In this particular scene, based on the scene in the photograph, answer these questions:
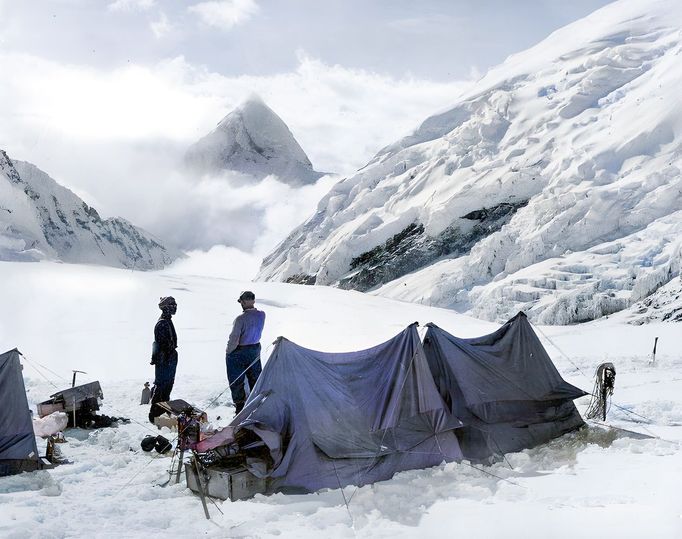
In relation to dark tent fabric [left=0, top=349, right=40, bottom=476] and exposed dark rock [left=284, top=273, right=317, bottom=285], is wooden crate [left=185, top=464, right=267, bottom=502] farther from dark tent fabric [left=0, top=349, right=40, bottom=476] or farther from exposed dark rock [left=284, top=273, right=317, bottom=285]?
exposed dark rock [left=284, top=273, right=317, bottom=285]

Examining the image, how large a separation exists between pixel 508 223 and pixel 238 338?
3161 centimetres

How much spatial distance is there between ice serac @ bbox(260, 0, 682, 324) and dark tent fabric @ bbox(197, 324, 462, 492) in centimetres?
2264

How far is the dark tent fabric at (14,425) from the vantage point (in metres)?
7.70

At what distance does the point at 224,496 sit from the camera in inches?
271

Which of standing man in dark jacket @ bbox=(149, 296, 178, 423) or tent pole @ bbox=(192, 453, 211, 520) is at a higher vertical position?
standing man in dark jacket @ bbox=(149, 296, 178, 423)

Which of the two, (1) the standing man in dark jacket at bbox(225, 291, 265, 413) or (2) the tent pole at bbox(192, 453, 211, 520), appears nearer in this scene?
(2) the tent pole at bbox(192, 453, 211, 520)

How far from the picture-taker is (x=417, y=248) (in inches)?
1764

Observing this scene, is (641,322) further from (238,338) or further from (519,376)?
(238,338)

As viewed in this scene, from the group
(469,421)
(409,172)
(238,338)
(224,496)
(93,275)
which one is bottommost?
(224,496)

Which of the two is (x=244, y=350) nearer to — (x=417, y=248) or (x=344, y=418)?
(x=344, y=418)

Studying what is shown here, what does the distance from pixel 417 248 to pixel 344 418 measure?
3759 centimetres

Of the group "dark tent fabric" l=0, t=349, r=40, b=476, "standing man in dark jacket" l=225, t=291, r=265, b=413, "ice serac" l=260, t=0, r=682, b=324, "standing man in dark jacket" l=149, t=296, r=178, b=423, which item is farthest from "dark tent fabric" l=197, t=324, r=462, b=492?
"ice serac" l=260, t=0, r=682, b=324

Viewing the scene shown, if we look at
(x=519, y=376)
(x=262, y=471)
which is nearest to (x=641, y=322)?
(x=519, y=376)

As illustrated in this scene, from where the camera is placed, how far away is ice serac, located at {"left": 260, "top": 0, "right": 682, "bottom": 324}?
31.2 m
